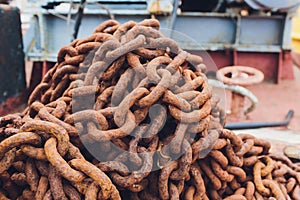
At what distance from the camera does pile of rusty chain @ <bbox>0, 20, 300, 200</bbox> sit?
101cm

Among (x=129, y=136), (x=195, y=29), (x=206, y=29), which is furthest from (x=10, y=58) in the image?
(x=129, y=136)

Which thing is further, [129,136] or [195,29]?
[195,29]

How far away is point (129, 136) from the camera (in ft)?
3.66

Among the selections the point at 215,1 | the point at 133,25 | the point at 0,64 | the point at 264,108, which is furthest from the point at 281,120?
the point at 0,64

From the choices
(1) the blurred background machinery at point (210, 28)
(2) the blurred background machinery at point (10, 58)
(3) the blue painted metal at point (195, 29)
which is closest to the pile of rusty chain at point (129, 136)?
(2) the blurred background machinery at point (10, 58)

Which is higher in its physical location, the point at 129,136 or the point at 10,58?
the point at 129,136

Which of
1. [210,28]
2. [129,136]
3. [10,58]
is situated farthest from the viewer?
[210,28]

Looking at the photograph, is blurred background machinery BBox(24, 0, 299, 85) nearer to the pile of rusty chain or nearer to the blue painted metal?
the blue painted metal

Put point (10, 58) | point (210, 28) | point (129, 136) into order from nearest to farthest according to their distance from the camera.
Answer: point (129, 136), point (10, 58), point (210, 28)

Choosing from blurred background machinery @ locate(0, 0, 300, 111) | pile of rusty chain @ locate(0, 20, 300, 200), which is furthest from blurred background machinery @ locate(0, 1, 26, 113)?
pile of rusty chain @ locate(0, 20, 300, 200)

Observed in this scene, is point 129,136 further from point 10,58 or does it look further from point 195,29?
point 195,29

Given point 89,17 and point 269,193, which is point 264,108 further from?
point 269,193

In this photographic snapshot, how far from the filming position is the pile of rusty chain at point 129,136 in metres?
1.01

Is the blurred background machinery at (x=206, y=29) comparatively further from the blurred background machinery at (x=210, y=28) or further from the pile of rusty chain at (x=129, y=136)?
the pile of rusty chain at (x=129, y=136)
